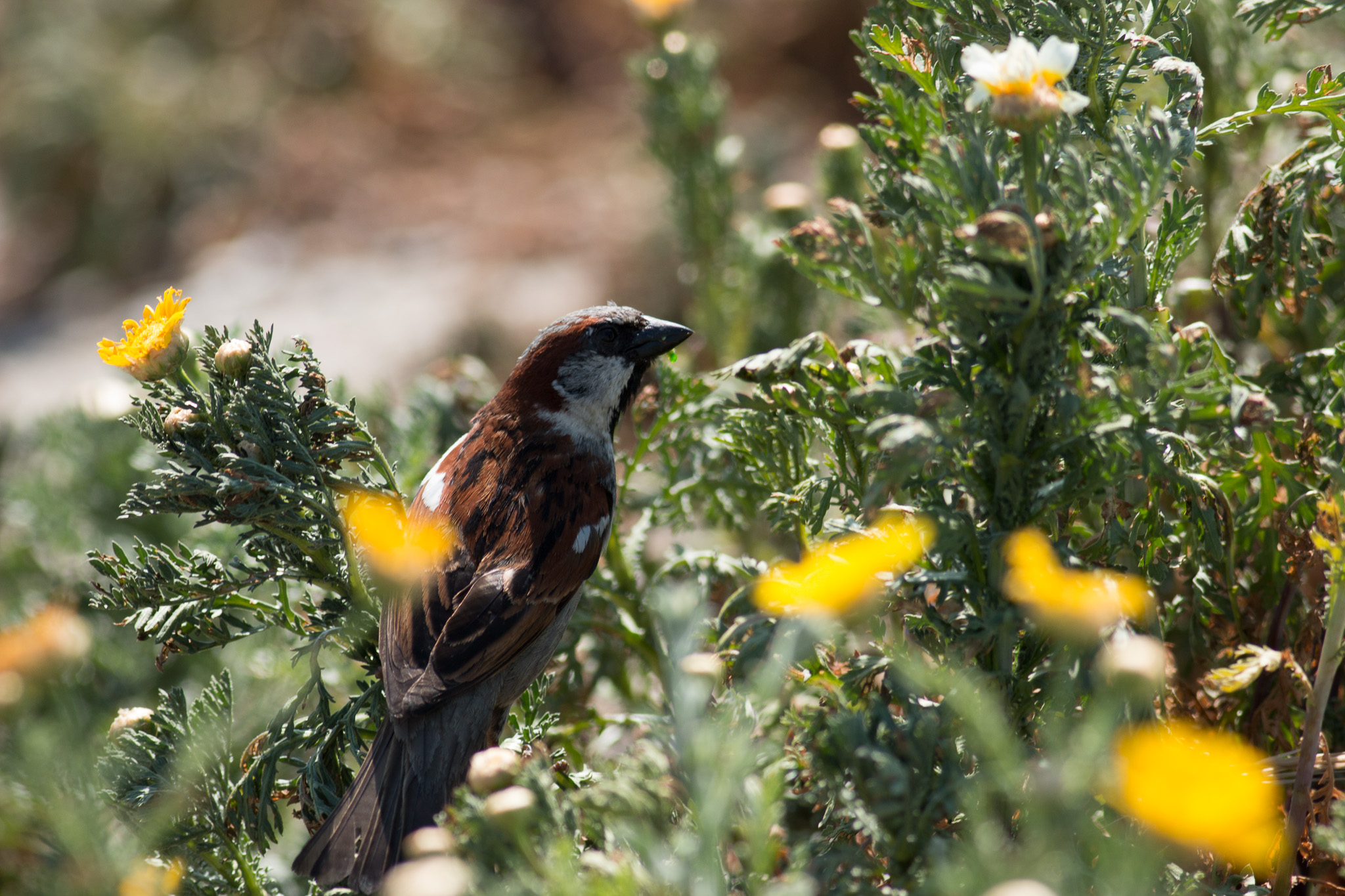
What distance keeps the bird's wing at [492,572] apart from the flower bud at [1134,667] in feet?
3.55

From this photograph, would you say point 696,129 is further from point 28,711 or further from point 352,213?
point 352,213

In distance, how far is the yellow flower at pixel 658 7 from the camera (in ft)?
9.62

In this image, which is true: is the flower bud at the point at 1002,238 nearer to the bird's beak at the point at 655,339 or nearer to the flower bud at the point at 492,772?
the flower bud at the point at 492,772

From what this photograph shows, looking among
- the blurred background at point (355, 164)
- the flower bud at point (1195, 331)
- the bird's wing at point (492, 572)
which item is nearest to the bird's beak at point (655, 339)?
the bird's wing at point (492, 572)

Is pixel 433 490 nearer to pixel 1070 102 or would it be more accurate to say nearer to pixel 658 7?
pixel 1070 102

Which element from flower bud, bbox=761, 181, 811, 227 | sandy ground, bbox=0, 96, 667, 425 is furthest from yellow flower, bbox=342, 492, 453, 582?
sandy ground, bbox=0, 96, 667, 425

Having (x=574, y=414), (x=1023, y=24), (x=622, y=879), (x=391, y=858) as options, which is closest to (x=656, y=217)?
(x=574, y=414)

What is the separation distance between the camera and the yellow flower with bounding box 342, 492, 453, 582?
171 cm

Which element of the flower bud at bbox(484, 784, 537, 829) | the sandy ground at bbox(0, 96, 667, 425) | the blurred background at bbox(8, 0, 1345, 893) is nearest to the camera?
the flower bud at bbox(484, 784, 537, 829)

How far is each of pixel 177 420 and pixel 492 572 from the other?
66cm

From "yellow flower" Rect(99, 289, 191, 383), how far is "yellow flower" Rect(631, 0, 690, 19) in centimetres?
177

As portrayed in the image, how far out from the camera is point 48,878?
1.25 m

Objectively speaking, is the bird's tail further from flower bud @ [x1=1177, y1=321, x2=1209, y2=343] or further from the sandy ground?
the sandy ground

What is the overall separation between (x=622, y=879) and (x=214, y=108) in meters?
6.70
